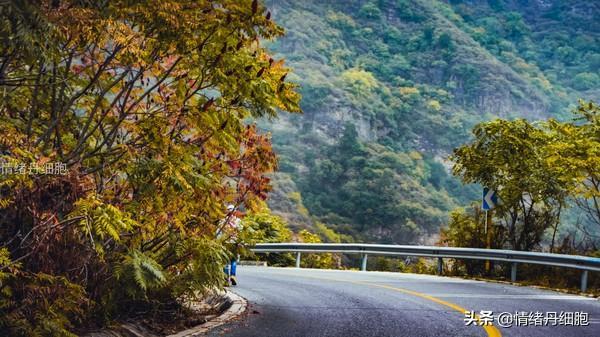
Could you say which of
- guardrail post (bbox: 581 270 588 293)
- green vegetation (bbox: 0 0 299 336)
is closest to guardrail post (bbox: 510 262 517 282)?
guardrail post (bbox: 581 270 588 293)

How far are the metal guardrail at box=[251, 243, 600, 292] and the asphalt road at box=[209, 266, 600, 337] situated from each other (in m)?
1.07

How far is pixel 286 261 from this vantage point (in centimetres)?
2655

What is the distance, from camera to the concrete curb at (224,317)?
26.2ft

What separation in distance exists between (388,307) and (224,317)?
2719 millimetres

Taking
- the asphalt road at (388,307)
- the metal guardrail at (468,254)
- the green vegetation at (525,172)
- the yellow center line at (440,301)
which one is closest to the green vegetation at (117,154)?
the asphalt road at (388,307)

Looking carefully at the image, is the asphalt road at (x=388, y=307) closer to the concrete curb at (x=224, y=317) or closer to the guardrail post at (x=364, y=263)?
the concrete curb at (x=224, y=317)

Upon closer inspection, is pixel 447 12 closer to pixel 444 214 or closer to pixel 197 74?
pixel 444 214

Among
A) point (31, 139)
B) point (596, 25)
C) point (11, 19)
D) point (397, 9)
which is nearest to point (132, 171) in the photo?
point (31, 139)

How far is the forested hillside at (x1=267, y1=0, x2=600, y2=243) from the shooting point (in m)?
103

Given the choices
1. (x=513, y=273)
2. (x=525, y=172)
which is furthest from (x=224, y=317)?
(x=525, y=172)

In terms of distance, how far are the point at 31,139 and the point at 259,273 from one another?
11989 millimetres

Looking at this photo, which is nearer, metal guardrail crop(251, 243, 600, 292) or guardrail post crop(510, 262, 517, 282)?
metal guardrail crop(251, 243, 600, 292)

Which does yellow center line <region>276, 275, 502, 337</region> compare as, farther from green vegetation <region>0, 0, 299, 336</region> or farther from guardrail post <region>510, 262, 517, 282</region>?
guardrail post <region>510, 262, 517, 282</region>

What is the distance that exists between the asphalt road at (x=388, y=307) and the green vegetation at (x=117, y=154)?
→ 4.39 ft
